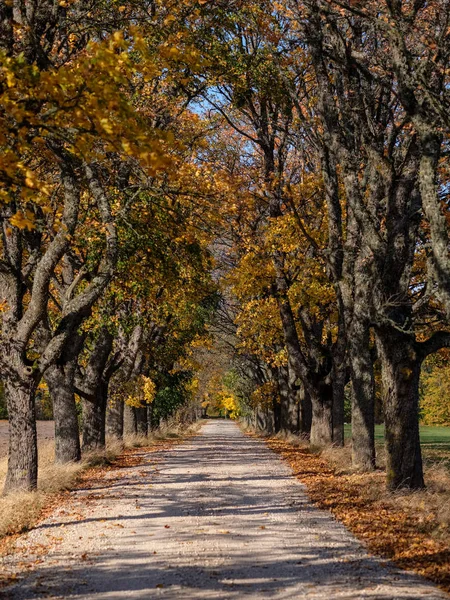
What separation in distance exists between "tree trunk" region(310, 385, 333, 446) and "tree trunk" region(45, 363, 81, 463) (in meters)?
8.36

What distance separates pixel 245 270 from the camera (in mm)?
22156

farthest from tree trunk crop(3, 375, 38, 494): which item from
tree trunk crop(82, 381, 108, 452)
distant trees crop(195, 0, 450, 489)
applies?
tree trunk crop(82, 381, 108, 452)

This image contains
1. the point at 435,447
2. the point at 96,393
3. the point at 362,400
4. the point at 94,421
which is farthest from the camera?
the point at 435,447

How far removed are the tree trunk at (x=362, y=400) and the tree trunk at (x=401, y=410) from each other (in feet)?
11.4

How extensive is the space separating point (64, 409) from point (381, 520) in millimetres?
8722

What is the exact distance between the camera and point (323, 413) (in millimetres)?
21562

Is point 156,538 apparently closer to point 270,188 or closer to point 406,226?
point 406,226

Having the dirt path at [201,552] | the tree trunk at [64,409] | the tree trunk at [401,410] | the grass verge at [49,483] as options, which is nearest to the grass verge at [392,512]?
the dirt path at [201,552]

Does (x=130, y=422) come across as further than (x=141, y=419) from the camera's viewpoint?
No

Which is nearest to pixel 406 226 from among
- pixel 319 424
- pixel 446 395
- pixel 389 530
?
pixel 389 530

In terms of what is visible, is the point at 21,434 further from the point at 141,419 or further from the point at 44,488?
the point at 141,419

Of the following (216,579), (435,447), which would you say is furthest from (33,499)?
(435,447)

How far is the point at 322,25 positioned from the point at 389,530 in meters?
10.0

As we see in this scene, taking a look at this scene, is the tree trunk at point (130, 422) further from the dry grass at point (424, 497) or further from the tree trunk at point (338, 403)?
the dry grass at point (424, 497)
